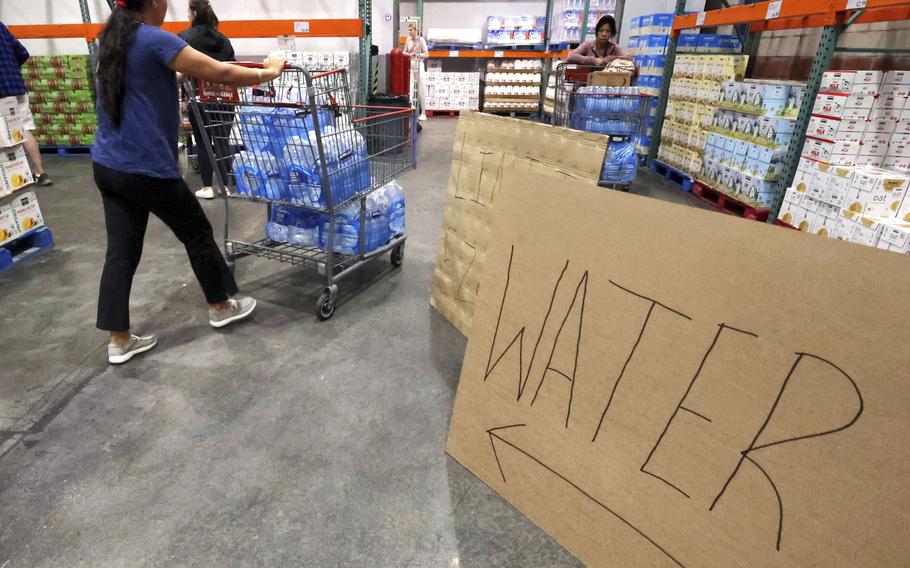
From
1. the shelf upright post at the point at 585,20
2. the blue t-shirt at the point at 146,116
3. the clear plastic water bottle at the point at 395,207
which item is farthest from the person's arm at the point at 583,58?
the blue t-shirt at the point at 146,116

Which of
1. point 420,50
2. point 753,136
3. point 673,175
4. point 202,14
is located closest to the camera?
point 202,14

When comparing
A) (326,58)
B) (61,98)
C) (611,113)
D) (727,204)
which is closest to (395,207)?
→ (611,113)

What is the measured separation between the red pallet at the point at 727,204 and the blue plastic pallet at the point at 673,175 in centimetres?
10

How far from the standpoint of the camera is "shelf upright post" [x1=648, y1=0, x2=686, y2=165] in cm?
612

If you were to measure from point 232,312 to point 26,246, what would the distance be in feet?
7.18

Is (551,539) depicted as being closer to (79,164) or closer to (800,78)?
(800,78)

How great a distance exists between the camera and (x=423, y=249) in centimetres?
385

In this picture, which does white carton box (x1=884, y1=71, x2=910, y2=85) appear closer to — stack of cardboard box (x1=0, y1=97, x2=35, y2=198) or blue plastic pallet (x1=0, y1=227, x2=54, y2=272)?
stack of cardboard box (x1=0, y1=97, x2=35, y2=198)

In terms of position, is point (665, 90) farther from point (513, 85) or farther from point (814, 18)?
point (513, 85)

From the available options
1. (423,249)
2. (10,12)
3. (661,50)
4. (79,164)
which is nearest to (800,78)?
(661,50)

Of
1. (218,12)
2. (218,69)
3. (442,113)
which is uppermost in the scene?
(218,12)

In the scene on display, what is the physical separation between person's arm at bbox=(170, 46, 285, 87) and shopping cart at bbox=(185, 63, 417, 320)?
156 millimetres

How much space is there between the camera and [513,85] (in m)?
10.1

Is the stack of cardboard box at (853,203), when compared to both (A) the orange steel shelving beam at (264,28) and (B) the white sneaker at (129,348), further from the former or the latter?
(A) the orange steel shelving beam at (264,28)
